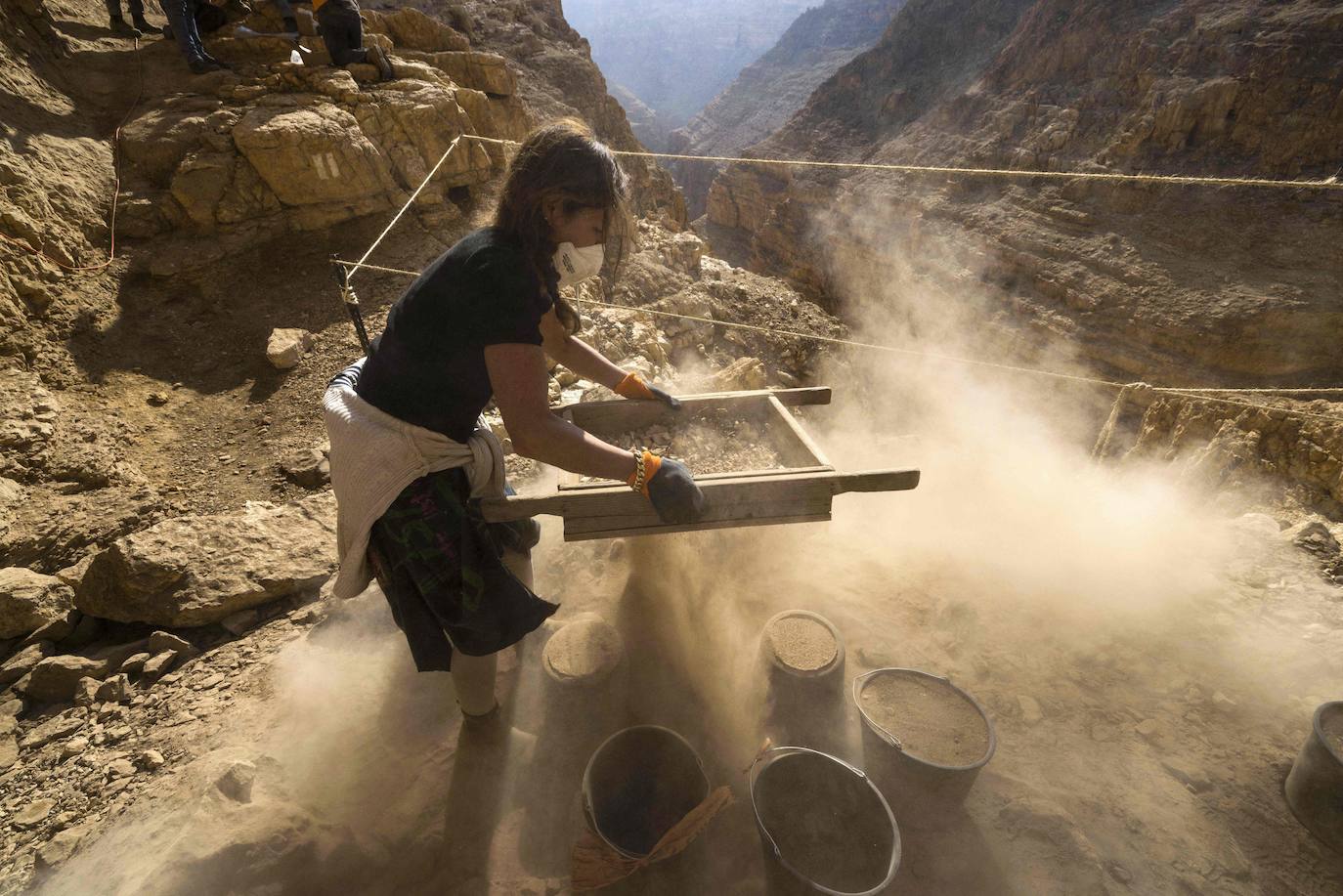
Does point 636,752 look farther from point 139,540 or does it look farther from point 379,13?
point 379,13

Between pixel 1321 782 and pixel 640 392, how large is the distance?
10.3 feet

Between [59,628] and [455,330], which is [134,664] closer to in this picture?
[59,628]

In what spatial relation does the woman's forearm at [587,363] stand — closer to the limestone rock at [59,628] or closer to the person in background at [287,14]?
the limestone rock at [59,628]

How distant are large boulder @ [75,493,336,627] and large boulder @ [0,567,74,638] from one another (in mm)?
102

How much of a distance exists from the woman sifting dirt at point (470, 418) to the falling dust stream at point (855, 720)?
739 millimetres

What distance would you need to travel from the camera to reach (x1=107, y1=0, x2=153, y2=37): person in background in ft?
20.9

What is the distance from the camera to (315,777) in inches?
87.7

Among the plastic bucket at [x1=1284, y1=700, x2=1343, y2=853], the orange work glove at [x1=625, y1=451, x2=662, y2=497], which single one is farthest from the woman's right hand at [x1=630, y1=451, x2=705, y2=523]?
the plastic bucket at [x1=1284, y1=700, x2=1343, y2=853]

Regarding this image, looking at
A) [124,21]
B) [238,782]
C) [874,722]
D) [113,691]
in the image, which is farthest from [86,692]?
[124,21]

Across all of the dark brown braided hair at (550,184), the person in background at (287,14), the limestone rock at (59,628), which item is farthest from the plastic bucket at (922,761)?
the person in background at (287,14)

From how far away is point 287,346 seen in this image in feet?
15.4

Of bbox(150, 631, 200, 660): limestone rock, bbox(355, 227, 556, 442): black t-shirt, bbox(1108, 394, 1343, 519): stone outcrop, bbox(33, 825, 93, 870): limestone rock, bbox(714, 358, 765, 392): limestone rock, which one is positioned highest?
bbox(355, 227, 556, 442): black t-shirt

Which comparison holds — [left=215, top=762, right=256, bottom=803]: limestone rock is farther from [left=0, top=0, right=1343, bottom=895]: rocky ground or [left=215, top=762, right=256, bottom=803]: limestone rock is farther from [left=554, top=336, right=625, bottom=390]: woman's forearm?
[left=554, top=336, right=625, bottom=390]: woman's forearm

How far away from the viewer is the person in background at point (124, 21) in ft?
20.9
